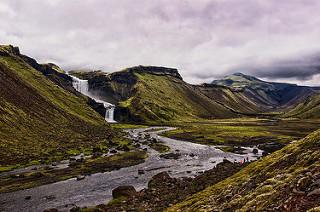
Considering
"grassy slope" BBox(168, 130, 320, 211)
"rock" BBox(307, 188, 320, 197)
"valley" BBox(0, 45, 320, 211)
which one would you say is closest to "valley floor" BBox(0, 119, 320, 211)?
"valley" BBox(0, 45, 320, 211)

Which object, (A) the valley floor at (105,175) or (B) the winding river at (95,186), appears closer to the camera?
(B) the winding river at (95,186)

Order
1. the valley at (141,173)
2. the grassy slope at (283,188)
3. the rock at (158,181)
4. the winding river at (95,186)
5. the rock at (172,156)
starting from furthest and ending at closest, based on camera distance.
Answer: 1. the rock at (172,156)
2. the rock at (158,181)
3. the winding river at (95,186)
4. the valley at (141,173)
5. the grassy slope at (283,188)

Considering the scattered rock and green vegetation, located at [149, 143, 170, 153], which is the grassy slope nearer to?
the scattered rock

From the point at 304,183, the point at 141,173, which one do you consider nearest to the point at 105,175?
the point at 141,173

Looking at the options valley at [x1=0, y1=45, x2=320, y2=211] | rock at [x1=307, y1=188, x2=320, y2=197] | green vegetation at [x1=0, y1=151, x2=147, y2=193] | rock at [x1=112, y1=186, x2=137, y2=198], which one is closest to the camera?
rock at [x1=307, y1=188, x2=320, y2=197]

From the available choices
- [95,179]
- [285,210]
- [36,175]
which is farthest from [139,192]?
[285,210]

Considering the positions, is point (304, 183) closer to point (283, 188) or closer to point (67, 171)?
point (283, 188)

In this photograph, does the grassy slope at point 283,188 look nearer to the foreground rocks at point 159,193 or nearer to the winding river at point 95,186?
the foreground rocks at point 159,193

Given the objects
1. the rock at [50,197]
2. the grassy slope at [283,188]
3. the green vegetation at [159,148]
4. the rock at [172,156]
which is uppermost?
the grassy slope at [283,188]

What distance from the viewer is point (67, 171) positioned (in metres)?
98.6

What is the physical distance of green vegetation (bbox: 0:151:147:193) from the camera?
8431 centimetres

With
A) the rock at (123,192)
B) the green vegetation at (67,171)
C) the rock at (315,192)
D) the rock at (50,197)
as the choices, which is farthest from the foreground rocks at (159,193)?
the rock at (315,192)

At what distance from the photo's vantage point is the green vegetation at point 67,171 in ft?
277

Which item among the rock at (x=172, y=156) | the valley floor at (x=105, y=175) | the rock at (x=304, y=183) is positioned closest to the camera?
the rock at (x=304, y=183)
